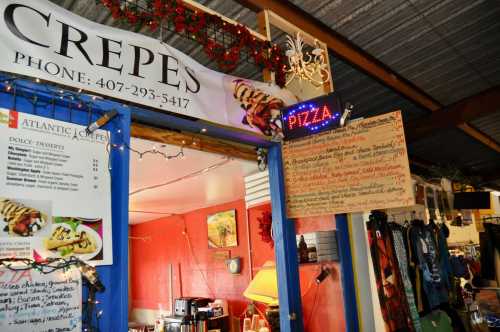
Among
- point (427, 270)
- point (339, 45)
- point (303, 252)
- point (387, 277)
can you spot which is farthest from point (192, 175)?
point (427, 270)

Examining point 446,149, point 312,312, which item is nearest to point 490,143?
point 446,149

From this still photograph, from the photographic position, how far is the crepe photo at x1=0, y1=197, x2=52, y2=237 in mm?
1554

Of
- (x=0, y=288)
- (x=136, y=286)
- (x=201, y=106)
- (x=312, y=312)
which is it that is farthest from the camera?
(x=136, y=286)

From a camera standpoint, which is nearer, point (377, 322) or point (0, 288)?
point (0, 288)

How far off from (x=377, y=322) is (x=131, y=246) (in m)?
7.39

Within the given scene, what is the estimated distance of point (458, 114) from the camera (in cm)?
523

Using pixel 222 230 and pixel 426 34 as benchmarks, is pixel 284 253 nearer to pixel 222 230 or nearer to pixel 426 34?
pixel 426 34

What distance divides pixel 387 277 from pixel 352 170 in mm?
1101

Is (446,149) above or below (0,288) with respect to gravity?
above

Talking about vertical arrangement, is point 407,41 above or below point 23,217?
above

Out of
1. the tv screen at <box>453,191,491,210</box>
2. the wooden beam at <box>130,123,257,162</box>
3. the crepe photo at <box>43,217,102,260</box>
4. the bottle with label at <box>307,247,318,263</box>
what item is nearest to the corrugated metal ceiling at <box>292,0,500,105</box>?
the wooden beam at <box>130,123,257,162</box>

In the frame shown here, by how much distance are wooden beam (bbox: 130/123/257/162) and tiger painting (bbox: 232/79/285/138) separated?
1.22 ft

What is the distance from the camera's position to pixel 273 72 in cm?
318

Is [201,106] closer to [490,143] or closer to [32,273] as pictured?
[32,273]
